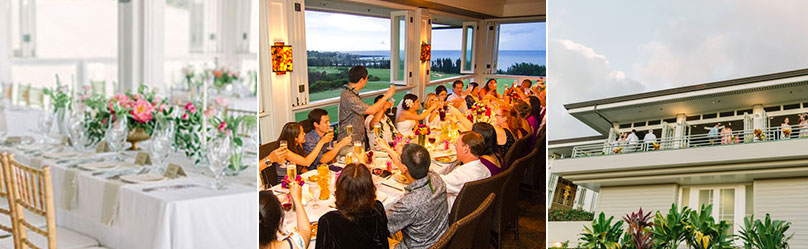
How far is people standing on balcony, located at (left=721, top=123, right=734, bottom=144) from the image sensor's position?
2.36 metres

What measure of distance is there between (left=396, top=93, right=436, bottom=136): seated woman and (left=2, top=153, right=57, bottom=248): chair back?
8.35 feet

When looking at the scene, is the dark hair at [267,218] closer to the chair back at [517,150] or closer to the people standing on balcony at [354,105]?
the chair back at [517,150]

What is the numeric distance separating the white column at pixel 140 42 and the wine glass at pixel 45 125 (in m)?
0.64

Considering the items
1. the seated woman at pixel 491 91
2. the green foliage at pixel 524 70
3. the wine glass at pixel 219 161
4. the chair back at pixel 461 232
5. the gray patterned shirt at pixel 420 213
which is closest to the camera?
the chair back at pixel 461 232

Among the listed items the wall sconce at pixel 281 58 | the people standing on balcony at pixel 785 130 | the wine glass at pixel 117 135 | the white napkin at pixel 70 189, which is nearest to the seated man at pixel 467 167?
the people standing on balcony at pixel 785 130

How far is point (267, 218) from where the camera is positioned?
66.0 inches

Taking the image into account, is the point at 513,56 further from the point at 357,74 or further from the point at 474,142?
the point at 474,142

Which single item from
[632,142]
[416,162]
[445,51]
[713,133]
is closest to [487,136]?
[632,142]

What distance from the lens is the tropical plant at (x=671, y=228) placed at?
2.51 metres

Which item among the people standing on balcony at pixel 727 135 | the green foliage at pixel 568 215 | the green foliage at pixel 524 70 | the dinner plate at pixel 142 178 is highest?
the green foliage at pixel 524 70

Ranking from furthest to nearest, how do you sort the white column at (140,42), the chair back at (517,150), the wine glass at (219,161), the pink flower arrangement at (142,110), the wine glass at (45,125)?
the chair back at (517,150), the wine glass at (45,125), the pink flower arrangement at (142,110), the white column at (140,42), the wine glass at (219,161)

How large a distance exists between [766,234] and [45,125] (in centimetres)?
399

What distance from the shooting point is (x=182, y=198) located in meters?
2.24

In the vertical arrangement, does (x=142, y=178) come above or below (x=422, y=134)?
below
